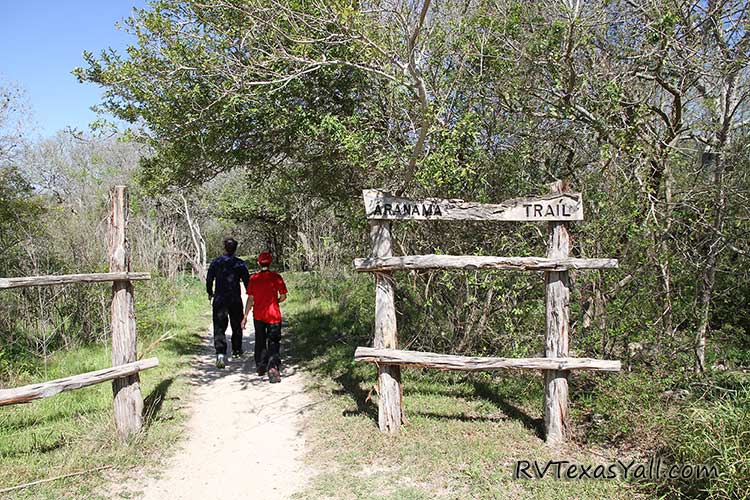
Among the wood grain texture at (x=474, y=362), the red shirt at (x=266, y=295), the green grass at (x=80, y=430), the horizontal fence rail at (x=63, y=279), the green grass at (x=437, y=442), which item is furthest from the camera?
the red shirt at (x=266, y=295)

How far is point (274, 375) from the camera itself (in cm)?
731

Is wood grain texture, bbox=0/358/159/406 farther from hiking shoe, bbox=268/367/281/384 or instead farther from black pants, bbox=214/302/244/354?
black pants, bbox=214/302/244/354

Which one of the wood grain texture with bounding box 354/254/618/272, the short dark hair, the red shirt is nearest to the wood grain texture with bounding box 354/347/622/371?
the wood grain texture with bounding box 354/254/618/272

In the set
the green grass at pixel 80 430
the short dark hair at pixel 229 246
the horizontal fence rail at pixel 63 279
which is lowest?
the green grass at pixel 80 430

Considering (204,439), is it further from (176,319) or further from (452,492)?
(176,319)

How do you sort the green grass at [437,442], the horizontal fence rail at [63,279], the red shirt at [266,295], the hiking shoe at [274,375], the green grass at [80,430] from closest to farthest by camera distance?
the green grass at [437,442] → the green grass at [80,430] → the horizontal fence rail at [63,279] → the red shirt at [266,295] → the hiking shoe at [274,375]

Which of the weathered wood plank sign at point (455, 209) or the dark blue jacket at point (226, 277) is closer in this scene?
the weathered wood plank sign at point (455, 209)

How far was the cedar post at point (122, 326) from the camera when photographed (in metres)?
5.11

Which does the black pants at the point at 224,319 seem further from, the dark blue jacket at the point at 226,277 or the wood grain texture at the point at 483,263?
the wood grain texture at the point at 483,263

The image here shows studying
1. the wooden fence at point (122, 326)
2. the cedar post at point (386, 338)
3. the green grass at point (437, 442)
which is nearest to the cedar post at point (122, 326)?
the wooden fence at point (122, 326)

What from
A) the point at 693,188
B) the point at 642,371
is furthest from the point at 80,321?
the point at 693,188

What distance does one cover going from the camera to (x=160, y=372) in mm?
7570

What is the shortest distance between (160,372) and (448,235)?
182 inches

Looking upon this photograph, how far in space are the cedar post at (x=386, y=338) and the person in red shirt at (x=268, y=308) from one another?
6.96ft
